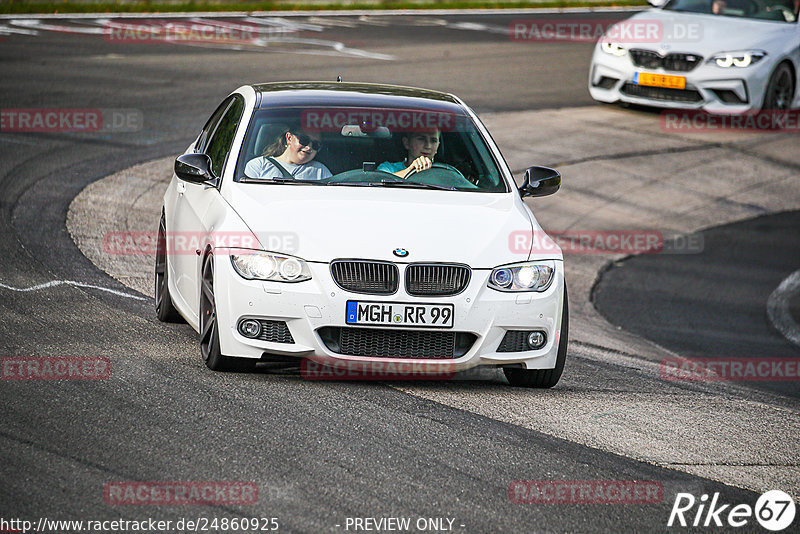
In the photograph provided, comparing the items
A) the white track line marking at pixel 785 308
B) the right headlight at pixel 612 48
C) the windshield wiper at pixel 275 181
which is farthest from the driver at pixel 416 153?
the right headlight at pixel 612 48

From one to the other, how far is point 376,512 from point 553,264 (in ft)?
7.92

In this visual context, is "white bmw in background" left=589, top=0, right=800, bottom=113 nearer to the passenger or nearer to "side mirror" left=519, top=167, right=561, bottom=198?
"side mirror" left=519, top=167, right=561, bottom=198

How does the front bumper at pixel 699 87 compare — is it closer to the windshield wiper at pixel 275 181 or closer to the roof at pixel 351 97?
the roof at pixel 351 97

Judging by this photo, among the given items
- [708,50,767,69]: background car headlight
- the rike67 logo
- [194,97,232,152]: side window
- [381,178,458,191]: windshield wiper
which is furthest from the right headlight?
the rike67 logo

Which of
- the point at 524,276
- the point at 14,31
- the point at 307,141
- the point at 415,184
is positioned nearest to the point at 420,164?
the point at 415,184

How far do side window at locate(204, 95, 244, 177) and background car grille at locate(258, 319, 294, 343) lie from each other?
4.56ft

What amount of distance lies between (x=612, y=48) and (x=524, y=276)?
39.4 feet

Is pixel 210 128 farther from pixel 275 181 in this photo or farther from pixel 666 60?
pixel 666 60

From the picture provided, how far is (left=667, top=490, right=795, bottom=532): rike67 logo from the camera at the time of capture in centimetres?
520

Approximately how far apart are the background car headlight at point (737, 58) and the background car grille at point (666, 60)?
0.82 ft

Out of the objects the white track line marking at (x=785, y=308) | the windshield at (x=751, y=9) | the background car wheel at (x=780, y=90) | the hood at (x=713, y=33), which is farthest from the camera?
the windshield at (x=751, y=9)

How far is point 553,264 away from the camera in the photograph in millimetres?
6965

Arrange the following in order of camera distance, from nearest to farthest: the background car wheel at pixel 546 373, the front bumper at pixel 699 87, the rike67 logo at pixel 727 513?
the rike67 logo at pixel 727 513 → the background car wheel at pixel 546 373 → the front bumper at pixel 699 87

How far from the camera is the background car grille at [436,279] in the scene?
261 inches
